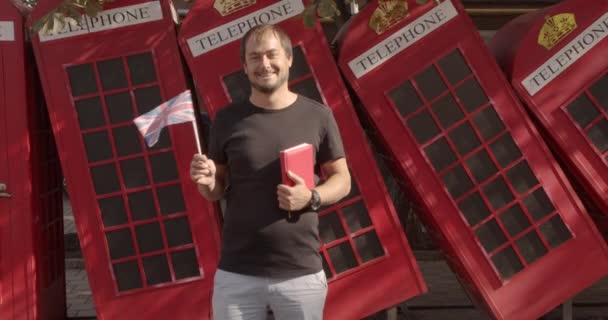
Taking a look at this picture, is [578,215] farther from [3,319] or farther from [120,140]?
[3,319]

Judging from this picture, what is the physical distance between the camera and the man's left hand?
235 cm

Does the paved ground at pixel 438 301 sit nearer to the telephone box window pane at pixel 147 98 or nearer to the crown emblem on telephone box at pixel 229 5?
the telephone box window pane at pixel 147 98

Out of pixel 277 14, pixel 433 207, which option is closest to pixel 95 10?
pixel 277 14

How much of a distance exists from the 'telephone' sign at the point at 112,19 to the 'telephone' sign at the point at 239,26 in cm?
30

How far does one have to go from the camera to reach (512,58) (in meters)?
4.19

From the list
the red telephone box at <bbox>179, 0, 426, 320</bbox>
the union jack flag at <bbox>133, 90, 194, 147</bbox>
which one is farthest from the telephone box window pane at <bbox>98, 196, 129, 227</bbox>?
the union jack flag at <bbox>133, 90, 194, 147</bbox>

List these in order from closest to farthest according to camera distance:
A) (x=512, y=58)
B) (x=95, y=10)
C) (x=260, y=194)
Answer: (x=260, y=194) → (x=95, y=10) → (x=512, y=58)

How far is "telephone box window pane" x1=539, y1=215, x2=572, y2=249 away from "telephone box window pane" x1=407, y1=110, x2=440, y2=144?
2.84ft

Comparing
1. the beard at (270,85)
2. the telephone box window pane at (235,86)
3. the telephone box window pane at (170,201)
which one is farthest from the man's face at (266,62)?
the telephone box window pane at (170,201)

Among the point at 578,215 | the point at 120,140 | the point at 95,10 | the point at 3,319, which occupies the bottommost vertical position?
the point at 578,215

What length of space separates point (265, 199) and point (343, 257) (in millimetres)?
1628

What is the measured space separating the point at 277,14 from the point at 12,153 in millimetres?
1780

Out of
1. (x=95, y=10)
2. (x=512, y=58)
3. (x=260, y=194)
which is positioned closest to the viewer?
(x=260, y=194)

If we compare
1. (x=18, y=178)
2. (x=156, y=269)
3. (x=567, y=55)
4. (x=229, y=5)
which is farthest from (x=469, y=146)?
(x=18, y=178)
